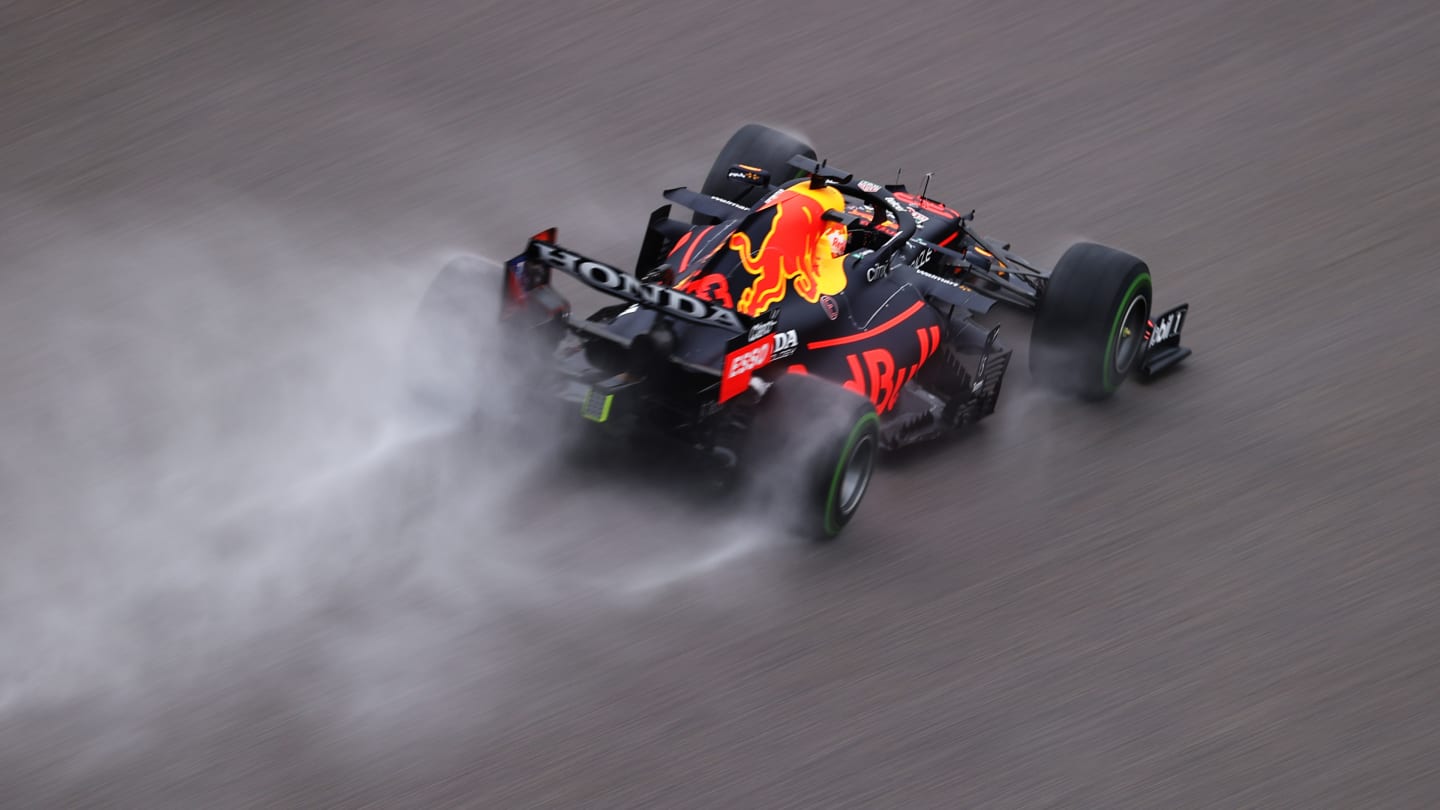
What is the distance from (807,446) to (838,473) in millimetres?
236

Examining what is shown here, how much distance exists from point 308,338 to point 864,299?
378cm

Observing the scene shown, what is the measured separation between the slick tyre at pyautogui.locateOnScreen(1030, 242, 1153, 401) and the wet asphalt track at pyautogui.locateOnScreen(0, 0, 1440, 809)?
28cm

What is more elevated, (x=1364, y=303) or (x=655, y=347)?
(x=1364, y=303)

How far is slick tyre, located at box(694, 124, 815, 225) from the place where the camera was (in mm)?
13117

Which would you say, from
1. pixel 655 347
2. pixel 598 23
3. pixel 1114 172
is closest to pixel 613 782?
pixel 655 347

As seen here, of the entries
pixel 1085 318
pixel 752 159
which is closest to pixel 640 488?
pixel 1085 318

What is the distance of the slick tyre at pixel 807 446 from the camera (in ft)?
31.9

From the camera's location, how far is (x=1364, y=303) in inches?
547

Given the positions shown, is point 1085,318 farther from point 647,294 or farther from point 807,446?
point 647,294

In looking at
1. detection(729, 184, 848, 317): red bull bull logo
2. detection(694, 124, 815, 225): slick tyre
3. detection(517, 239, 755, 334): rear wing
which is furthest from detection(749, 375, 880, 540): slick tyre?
detection(694, 124, 815, 225): slick tyre

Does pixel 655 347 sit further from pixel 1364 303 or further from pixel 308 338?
pixel 1364 303

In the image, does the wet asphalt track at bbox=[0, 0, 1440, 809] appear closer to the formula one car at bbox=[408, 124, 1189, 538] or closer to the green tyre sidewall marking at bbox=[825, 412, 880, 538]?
the green tyre sidewall marking at bbox=[825, 412, 880, 538]

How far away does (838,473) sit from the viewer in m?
9.78

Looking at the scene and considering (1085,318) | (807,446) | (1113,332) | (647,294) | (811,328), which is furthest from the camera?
(1113,332)
